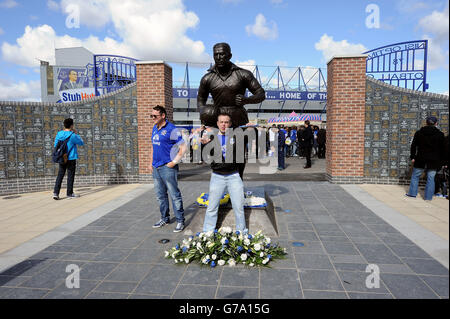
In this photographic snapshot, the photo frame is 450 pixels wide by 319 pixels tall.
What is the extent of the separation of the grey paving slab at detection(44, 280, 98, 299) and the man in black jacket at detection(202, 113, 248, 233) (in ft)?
5.17

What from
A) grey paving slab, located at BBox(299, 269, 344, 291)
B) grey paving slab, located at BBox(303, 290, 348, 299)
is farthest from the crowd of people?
grey paving slab, located at BBox(303, 290, 348, 299)

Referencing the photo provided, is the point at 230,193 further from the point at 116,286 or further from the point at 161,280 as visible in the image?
the point at 116,286

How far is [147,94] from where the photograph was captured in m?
8.83

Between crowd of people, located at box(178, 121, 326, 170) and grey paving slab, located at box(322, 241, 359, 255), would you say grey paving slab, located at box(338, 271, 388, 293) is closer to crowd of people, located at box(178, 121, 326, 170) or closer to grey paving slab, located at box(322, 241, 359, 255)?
grey paving slab, located at box(322, 241, 359, 255)

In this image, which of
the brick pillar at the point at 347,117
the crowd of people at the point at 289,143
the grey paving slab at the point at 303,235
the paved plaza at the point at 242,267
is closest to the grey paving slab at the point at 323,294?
the paved plaza at the point at 242,267

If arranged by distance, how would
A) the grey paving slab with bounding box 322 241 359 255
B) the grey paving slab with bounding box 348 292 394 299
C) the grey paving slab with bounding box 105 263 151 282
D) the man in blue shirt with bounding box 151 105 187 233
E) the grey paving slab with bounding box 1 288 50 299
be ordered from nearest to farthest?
the grey paving slab with bounding box 348 292 394 299
the grey paving slab with bounding box 1 288 50 299
the grey paving slab with bounding box 105 263 151 282
the grey paving slab with bounding box 322 241 359 255
the man in blue shirt with bounding box 151 105 187 233

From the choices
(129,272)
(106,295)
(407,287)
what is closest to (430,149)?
(407,287)

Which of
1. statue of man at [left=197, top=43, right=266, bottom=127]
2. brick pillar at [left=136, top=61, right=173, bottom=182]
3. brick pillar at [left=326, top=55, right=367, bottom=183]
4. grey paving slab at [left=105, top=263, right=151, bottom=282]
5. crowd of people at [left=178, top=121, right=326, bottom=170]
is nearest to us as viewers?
grey paving slab at [left=105, top=263, right=151, bottom=282]

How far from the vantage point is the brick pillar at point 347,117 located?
8.28 metres

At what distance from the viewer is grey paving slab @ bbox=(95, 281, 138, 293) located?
3051mm

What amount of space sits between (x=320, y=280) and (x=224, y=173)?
1715 mm

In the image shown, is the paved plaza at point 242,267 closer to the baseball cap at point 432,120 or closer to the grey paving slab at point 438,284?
the grey paving slab at point 438,284

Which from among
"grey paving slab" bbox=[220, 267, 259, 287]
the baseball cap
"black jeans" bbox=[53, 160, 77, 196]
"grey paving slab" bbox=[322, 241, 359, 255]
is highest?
the baseball cap
